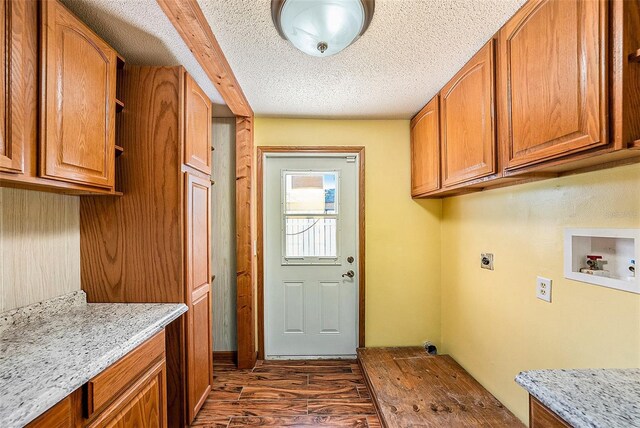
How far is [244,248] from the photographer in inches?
103

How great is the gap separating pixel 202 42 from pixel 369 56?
37.2 inches

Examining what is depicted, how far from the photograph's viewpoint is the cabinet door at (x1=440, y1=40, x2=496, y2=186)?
61.8 inches

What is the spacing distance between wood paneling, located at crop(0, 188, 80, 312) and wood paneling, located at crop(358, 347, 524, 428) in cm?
206

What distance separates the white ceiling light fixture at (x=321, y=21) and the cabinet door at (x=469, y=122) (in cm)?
73

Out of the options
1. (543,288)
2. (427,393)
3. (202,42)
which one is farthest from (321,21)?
(427,393)

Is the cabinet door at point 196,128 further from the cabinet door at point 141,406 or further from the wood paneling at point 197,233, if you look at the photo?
the cabinet door at point 141,406

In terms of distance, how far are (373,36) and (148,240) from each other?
1.73m

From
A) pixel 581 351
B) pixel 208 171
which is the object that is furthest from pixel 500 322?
pixel 208 171

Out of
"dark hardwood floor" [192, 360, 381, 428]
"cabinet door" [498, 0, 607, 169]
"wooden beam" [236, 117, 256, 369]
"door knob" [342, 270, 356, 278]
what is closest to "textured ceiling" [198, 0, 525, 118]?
"cabinet door" [498, 0, 607, 169]

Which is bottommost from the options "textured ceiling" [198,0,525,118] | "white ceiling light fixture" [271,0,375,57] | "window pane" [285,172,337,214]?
"window pane" [285,172,337,214]

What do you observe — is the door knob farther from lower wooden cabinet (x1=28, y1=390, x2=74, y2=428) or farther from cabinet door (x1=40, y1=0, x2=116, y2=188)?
lower wooden cabinet (x1=28, y1=390, x2=74, y2=428)

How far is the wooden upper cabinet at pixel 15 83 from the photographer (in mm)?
1024

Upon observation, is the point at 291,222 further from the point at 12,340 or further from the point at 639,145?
the point at 639,145

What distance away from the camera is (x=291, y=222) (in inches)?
111
